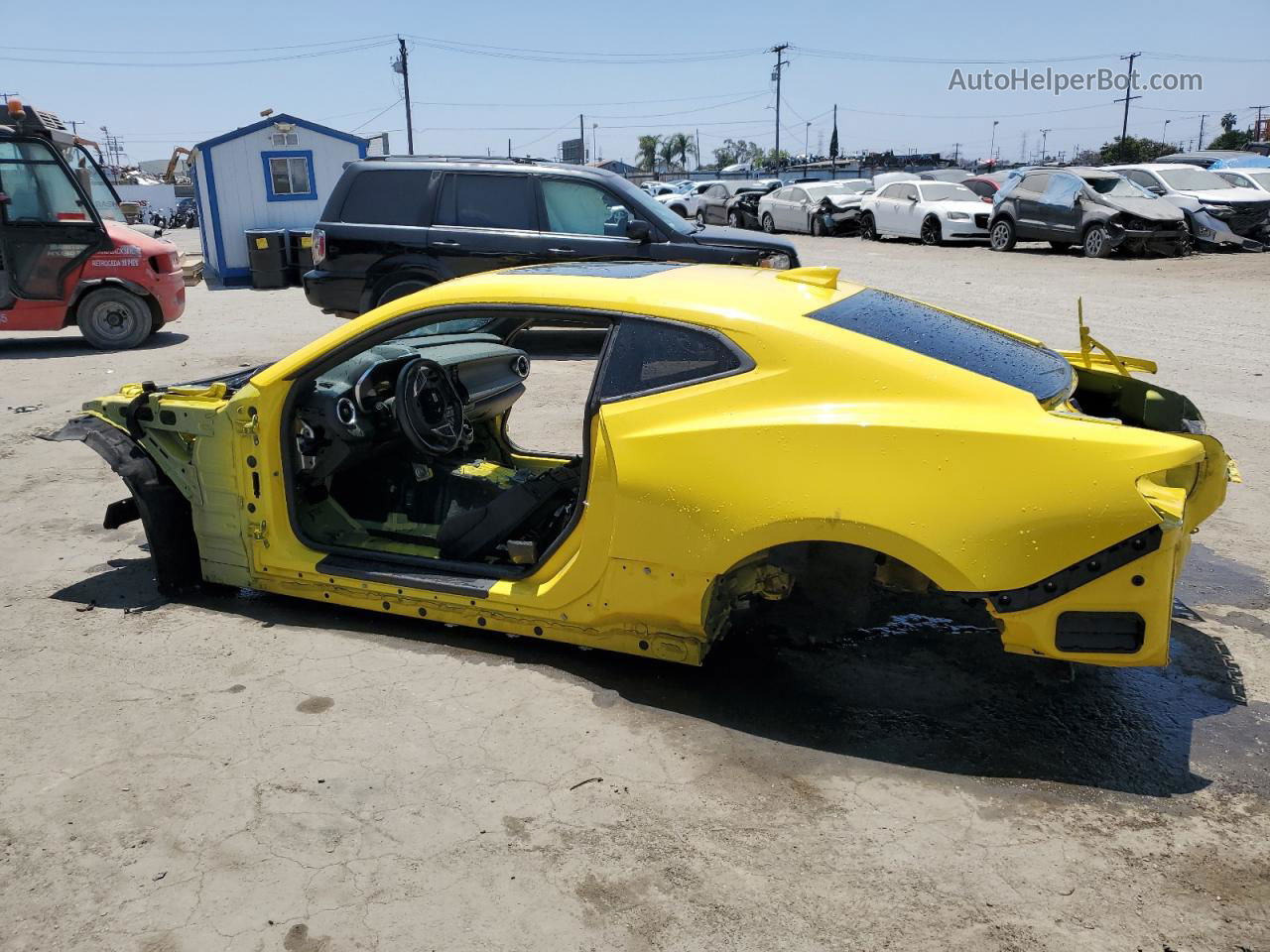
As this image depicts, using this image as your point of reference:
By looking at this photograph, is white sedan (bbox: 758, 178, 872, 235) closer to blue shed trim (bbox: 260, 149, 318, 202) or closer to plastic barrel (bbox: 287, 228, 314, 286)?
blue shed trim (bbox: 260, 149, 318, 202)

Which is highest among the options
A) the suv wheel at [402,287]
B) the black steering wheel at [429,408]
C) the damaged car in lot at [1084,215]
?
the damaged car in lot at [1084,215]

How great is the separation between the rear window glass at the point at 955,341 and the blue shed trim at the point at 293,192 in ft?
54.8

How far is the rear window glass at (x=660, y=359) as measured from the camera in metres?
3.40

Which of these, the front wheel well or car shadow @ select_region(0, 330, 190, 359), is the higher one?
the front wheel well

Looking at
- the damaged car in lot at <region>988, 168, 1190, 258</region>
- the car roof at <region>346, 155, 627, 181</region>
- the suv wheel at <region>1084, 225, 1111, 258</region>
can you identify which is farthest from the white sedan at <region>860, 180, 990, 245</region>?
the car roof at <region>346, 155, 627, 181</region>

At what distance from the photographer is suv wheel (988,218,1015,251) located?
20297mm

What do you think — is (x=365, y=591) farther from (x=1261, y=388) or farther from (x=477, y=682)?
(x=1261, y=388)

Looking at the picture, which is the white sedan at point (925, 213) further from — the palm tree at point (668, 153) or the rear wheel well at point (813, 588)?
the palm tree at point (668, 153)

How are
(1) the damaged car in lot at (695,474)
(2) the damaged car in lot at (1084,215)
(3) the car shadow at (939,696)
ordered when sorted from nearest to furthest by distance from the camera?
(1) the damaged car in lot at (695,474), (3) the car shadow at (939,696), (2) the damaged car in lot at (1084,215)

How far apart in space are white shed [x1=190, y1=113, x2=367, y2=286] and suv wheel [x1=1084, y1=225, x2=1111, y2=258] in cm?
1359

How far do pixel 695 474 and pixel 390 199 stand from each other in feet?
25.1

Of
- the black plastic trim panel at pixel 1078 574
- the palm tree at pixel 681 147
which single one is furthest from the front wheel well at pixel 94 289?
the palm tree at pixel 681 147

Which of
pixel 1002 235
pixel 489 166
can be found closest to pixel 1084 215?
pixel 1002 235

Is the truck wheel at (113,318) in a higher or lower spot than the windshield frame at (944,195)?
lower
